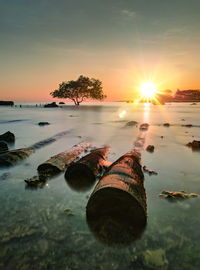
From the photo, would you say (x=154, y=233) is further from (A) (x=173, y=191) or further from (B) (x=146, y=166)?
(B) (x=146, y=166)

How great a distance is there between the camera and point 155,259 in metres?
4.87

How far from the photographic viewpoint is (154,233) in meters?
5.82

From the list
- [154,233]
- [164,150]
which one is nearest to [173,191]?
[154,233]

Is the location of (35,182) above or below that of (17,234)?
above

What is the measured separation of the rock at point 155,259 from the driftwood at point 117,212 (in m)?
0.58

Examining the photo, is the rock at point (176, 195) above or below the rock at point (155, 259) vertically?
above

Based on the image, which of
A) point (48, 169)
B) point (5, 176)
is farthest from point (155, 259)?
point (5, 176)

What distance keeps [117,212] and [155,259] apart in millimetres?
1616

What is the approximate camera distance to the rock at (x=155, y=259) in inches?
184

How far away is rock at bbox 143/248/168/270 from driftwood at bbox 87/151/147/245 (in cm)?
58

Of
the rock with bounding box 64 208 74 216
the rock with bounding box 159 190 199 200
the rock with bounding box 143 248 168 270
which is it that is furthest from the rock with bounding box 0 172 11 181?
the rock with bounding box 143 248 168 270

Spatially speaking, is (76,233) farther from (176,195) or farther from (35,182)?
(176,195)

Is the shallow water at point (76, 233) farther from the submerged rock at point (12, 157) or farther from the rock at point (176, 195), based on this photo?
the submerged rock at point (12, 157)

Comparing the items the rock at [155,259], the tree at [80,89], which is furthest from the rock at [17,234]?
the tree at [80,89]
